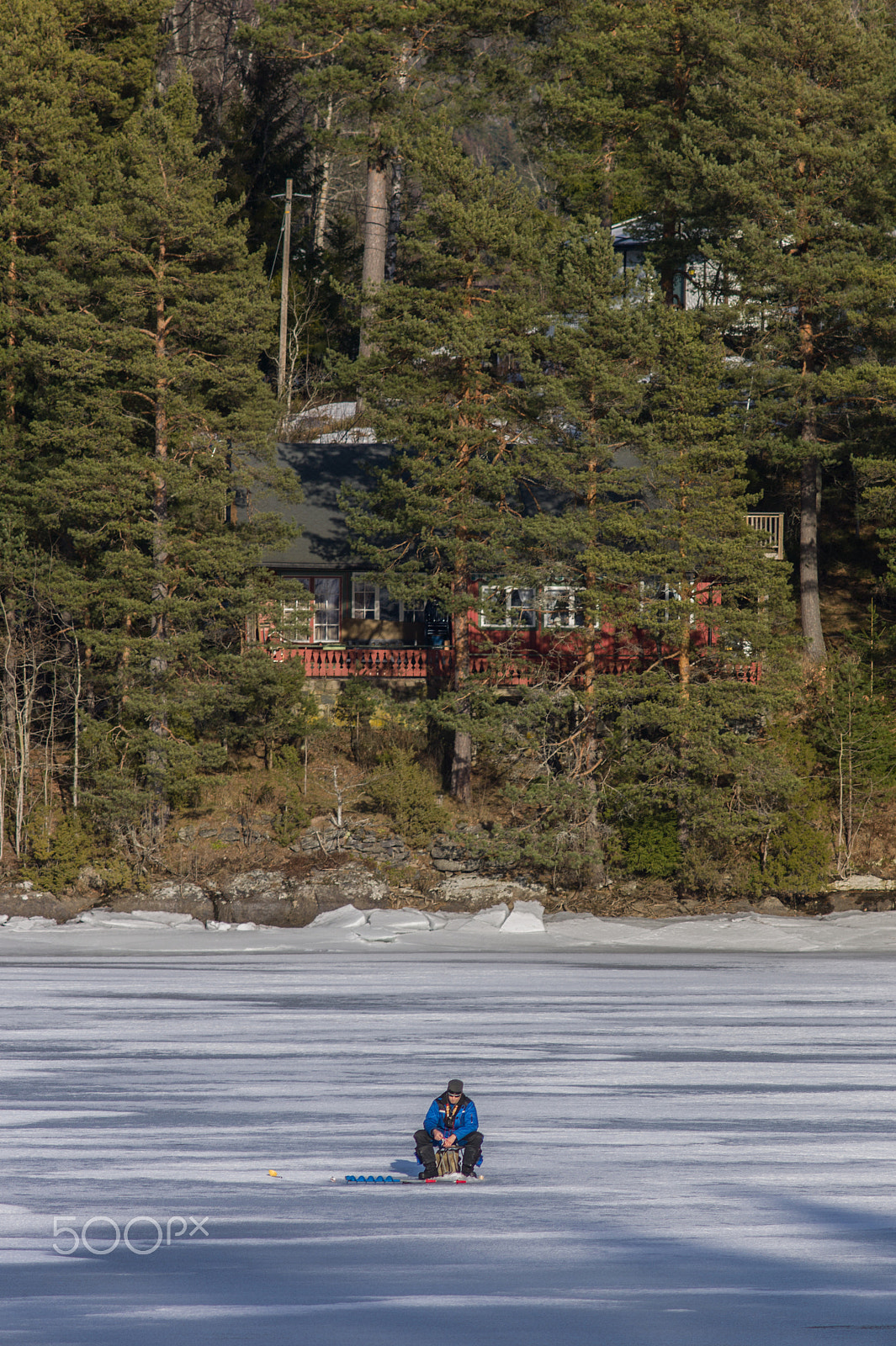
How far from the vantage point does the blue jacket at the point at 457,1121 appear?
10.7 m

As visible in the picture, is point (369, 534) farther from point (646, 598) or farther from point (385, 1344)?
point (385, 1344)

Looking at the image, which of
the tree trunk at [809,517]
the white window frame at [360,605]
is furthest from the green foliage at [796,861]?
the white window frame at [360,605]

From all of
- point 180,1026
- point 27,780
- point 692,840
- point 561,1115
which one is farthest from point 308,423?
point 561,1115

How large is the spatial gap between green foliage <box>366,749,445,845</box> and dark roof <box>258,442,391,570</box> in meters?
6.72

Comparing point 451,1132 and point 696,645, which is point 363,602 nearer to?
point 696,645

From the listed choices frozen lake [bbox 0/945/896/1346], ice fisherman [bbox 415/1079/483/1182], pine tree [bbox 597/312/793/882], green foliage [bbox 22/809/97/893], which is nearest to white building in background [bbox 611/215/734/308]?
pine tree [bbox 597/312/793/882]

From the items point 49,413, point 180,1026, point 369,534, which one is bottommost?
point 180,1026

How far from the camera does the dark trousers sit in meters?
10.6

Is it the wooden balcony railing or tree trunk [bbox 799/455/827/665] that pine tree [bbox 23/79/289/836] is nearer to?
the wooden balcony railing

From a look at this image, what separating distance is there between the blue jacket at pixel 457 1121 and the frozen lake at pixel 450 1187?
15.0 inches

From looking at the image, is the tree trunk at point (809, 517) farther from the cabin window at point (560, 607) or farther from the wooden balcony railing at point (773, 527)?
the cabin window at point (560, 607)

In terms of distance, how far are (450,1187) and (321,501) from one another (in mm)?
28170

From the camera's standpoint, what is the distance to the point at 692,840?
29.9 meters

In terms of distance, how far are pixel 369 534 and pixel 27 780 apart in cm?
967
